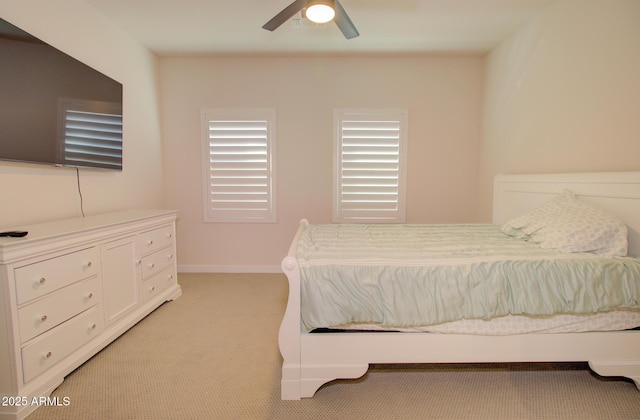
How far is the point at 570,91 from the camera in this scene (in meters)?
2.44

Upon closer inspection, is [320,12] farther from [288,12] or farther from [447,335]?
[447,335]

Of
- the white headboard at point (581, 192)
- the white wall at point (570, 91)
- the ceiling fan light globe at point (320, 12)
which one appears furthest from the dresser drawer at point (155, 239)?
the white wall at point (570, 91)

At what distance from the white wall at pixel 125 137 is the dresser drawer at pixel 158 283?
2.42 feet

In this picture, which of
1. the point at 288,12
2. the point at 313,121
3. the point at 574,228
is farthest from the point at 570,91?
the point at 313,121

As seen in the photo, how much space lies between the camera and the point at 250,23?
2.91 metres

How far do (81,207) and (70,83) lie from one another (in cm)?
92

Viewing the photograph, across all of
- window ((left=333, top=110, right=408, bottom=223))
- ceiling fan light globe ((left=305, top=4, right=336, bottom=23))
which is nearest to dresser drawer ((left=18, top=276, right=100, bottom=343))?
ceiling fan light globe ((left=305, top=4, right=336, bottom=23))

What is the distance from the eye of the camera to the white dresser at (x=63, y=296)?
1545mm

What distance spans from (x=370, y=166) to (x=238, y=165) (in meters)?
1.56

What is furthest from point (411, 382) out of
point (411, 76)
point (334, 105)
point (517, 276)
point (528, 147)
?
point (411, 76)

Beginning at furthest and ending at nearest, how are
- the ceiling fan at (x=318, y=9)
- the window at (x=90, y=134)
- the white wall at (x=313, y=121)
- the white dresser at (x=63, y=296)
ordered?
the white wall at (x=313, y=121), the window at (x=90, y=134), the ceiling fan at (x=318, y=9), the white dresser at (x=63, y=296)

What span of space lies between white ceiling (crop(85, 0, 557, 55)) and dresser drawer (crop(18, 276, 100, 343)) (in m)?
2.22

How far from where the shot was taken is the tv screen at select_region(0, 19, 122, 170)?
1822 millimetres

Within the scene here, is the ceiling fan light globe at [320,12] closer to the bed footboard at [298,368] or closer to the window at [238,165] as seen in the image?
the bed footboard at [298,368]
